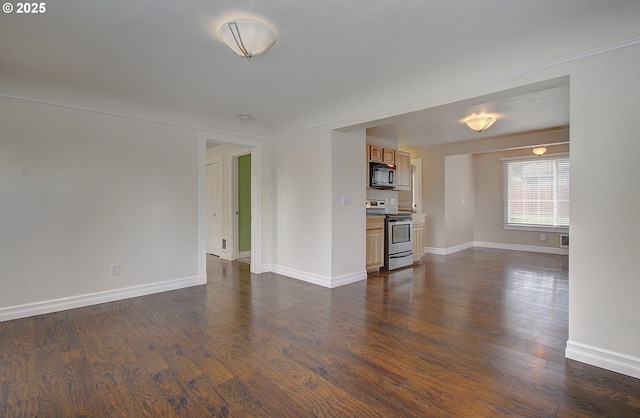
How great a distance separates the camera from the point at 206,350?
2.52 metres

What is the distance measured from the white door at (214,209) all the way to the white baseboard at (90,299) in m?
2.37

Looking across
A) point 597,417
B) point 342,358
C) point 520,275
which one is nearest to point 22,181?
point 342,358

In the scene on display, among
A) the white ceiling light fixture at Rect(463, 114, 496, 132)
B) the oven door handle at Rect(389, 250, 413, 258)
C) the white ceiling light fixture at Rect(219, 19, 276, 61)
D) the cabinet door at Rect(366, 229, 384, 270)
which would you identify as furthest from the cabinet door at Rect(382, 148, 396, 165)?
the white ceiling light fixture at Rect(219, 19, 276, 61)

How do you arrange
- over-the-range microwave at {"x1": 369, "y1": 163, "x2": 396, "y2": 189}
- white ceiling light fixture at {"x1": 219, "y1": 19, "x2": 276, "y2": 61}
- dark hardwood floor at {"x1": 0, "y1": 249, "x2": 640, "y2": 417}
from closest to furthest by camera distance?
dark hardwood floor at {"x1": 0, "y1": 249, "x2": 640, "y2": 417}, white ceiling light fixture at {"x1": 219, "y1": 19, "x2": 276, "y2": 61}, over-the-range microwave at {"x1": 369, "y1": 163, "x2": 396, "y2": 189}

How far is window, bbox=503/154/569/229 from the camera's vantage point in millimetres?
7102

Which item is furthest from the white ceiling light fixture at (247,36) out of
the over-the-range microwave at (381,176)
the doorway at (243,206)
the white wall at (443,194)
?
the white wall at (443,194)

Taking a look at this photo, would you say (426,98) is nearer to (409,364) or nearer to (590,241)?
(590,241)

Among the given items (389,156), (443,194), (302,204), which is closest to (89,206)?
(302,204)

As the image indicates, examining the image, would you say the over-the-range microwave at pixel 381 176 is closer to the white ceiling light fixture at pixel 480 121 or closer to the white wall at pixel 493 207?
the white ceiling light fixture at pixel 480 121

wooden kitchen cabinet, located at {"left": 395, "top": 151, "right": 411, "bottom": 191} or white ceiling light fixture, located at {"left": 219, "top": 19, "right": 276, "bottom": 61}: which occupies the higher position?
white ceiling light fixture, located at {"left": 219, "top": 19, "right": 276, "bottom": 61}

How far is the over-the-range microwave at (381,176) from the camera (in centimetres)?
555

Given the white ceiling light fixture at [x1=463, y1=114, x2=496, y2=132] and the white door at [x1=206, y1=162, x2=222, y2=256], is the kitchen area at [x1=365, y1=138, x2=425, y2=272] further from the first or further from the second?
the white door at [x1=206, y1=162, x2=222, y2=256]

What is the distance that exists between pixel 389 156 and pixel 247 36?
4131mm

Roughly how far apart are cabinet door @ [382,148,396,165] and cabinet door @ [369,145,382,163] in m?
0.13
